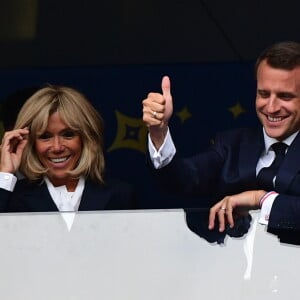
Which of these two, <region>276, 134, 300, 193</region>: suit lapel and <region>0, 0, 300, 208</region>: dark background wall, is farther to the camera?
<region>0, 0, 300, 208</region>: dark background wall

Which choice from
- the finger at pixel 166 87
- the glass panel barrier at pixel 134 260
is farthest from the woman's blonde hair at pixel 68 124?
the finger at pixel 166 87

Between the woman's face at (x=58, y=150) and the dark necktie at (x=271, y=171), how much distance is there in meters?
0.61

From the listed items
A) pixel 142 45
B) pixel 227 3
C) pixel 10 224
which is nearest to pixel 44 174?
pixel 10 224

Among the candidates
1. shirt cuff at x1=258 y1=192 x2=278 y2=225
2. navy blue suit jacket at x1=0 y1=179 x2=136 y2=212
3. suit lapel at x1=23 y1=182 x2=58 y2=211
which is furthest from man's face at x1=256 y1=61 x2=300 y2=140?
suit lapel at x1=23 y1=182 x2=58 y2=211

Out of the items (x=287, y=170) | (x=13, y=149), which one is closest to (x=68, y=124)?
(x=13, y=149)

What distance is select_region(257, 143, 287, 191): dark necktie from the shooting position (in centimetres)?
424

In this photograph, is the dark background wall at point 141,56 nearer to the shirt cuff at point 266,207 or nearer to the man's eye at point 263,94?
the man's eye at point 263,94

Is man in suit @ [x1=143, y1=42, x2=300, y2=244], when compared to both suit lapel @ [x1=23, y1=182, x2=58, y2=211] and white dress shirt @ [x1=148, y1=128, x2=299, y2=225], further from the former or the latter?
suit lapel @ [x1=23, y1=182, x2=58, y2=211]

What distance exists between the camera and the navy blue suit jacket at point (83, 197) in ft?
14.2

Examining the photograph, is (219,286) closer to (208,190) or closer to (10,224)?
(208,190)

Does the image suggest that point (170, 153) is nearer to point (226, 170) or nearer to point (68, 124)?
point (226, 170)

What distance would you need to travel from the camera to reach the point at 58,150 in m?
4.38

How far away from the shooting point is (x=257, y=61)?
14.3 ft

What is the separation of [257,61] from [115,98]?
0.50m
